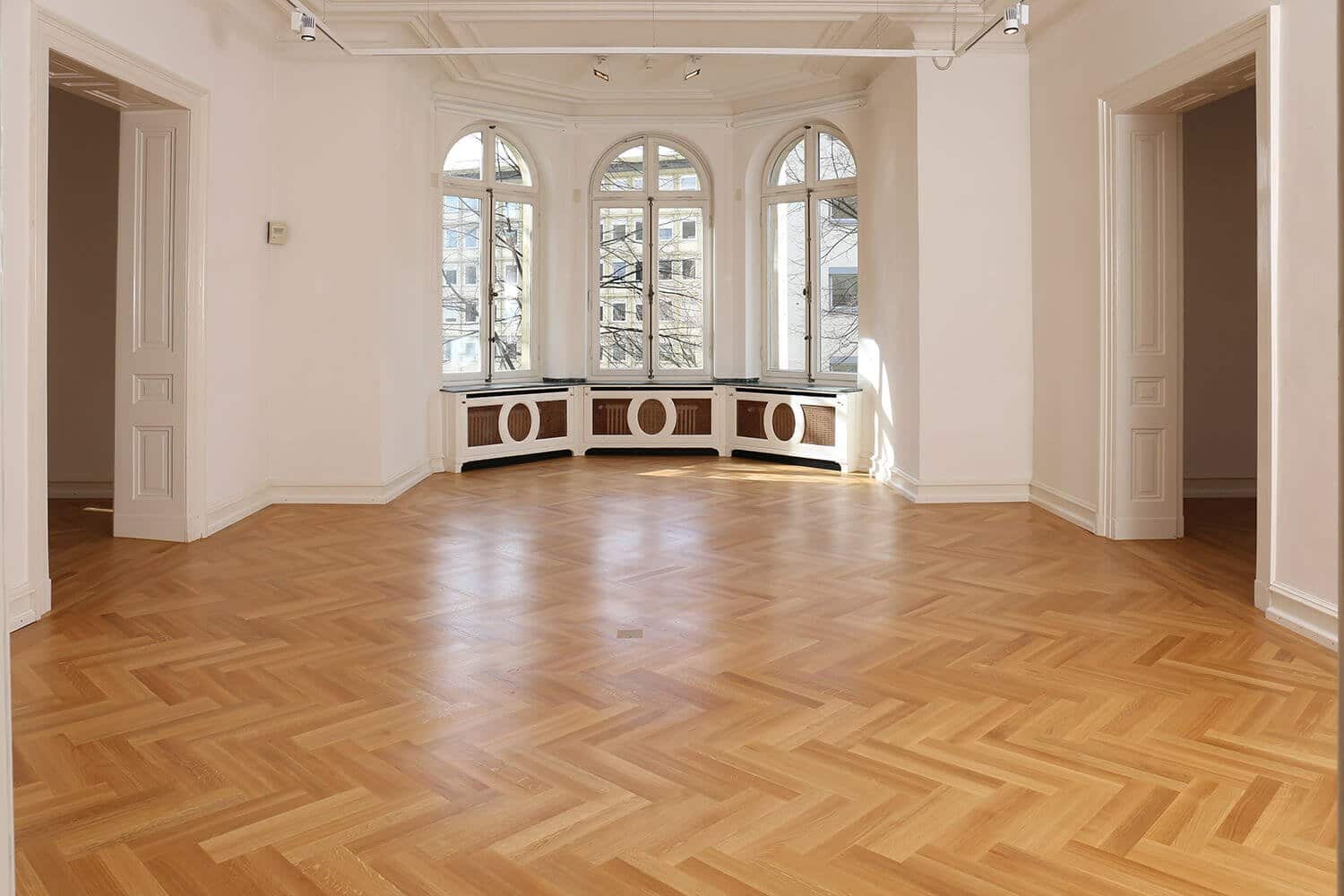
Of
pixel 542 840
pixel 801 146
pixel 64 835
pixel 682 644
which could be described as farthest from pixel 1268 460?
pixel 801 146

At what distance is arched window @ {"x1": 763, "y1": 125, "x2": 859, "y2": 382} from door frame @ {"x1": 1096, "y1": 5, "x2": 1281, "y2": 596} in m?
3.70

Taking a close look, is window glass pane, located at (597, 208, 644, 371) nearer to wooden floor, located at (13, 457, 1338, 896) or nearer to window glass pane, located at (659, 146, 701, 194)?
window glass pane, located at (659, 146, 701, 194)

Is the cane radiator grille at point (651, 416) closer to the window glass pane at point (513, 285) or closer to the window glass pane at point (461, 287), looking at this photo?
the window glass pane at point (513, 285)

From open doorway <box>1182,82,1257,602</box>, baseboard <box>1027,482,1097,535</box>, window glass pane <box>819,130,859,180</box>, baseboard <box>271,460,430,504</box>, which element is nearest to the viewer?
baseboard <box>1027,482,1097,535</box>

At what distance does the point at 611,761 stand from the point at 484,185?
26.6 ft

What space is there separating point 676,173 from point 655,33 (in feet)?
8.78

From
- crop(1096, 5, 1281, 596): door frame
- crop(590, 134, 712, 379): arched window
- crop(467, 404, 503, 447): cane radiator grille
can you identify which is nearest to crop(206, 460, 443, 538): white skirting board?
crop(467, 404, 503, 447): cane radiator grille

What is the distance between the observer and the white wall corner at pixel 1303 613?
13.6ft

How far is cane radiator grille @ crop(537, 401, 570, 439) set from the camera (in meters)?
10.5

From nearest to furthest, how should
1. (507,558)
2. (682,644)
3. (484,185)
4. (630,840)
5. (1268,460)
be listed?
(630,840)
(682,644)
(1268,460)
(507,558)
(484,185)

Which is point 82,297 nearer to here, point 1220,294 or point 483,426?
point 483,426

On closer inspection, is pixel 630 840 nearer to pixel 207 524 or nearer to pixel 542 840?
pixel 542 840

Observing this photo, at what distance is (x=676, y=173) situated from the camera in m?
11.0

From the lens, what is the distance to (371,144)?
25.0 feet
